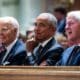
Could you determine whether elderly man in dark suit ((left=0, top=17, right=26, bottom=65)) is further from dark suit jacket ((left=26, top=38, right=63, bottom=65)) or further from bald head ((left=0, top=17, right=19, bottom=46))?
dark suit jacket ((left=26, top=38, right=63, bottom=65))

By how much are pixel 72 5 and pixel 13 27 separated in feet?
21.3

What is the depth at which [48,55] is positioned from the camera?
454 cm

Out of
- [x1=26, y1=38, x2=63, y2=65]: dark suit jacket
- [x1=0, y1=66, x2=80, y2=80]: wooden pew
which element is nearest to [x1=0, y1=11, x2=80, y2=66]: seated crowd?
[x1=26, y1=38, x2=63, y2=65]: dark suit jacket

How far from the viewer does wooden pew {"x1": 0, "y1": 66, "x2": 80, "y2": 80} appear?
3680 millimetres

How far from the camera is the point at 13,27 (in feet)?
15.7

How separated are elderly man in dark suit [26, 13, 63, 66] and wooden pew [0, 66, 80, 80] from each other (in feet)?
2.28

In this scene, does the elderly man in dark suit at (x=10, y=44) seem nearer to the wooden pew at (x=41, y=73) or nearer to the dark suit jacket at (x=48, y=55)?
the dark suit jacket at (x=48, y=55)

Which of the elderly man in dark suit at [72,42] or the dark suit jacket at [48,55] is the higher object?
the elderly man in dark suit at [72,42]

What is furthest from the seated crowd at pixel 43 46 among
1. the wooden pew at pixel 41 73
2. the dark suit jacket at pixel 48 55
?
the wooden pew at pixel 41 73

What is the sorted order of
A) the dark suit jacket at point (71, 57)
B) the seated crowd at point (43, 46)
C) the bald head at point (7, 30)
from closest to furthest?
the dark suit jacket at point (71, 57) → the seated crowd at point (43, 46) → the bald head at point (7, 30)

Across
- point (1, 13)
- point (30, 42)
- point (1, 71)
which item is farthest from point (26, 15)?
point (1, 71)

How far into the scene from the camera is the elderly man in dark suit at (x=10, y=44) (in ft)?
14.8

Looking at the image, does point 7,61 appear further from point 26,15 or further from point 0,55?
point 26,15

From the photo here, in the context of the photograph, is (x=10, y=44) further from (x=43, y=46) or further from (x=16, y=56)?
(x=43, y=46)
